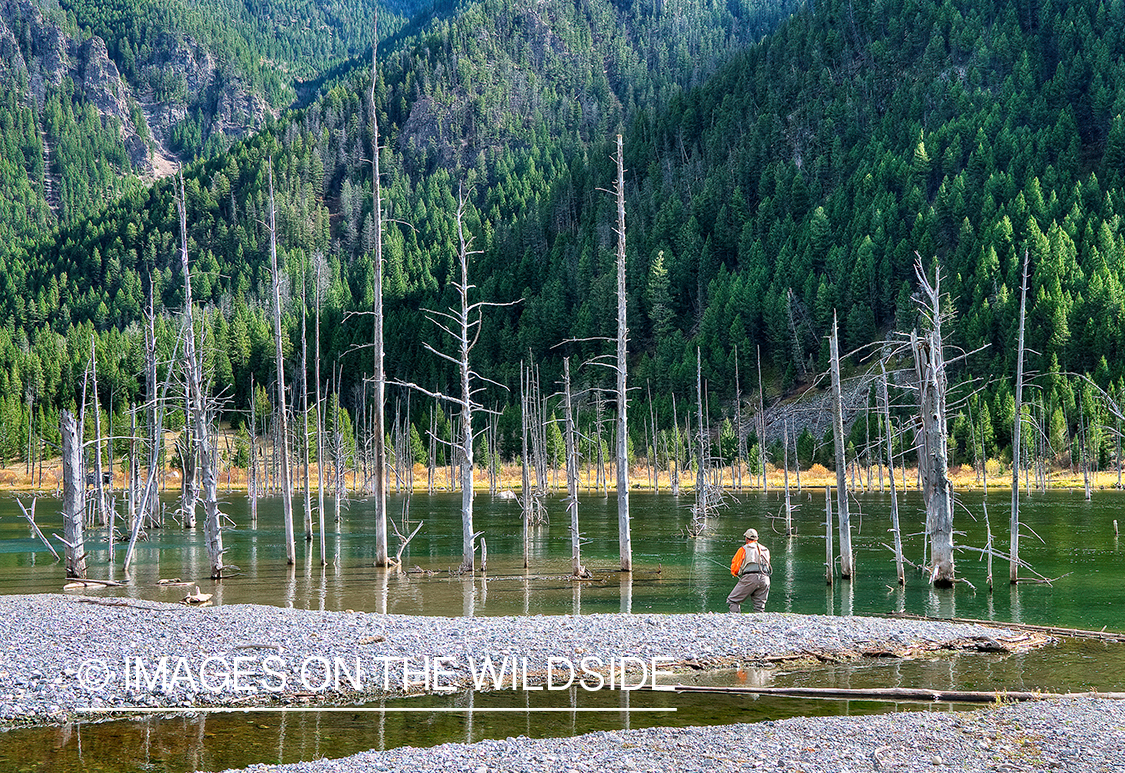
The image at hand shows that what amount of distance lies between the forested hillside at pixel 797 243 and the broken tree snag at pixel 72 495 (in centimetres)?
7059

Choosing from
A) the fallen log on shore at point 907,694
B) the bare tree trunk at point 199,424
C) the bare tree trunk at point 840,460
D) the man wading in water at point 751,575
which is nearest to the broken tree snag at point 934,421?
the bare tree trunk at point 840,460

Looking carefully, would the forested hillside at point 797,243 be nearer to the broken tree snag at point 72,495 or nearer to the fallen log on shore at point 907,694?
the broken tree snag at point 72,495

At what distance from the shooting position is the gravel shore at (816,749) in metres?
10.7

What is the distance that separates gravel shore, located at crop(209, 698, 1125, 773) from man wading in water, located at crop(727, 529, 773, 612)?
306 inches

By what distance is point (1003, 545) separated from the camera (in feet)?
135

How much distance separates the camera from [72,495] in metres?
26.8

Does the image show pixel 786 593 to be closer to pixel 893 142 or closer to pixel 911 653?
pixel 911 653

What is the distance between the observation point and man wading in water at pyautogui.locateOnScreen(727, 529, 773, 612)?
20.6 metres

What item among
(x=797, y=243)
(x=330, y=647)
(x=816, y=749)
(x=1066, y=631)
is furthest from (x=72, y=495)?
(x=797, y=243)

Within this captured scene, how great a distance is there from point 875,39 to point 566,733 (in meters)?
185

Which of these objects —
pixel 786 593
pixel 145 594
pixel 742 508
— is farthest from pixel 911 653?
pixel 742 508

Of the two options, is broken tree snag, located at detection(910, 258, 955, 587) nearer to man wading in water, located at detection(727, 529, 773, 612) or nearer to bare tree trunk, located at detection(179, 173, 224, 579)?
man wading in water, located at detection(727, 529, 773, 612)

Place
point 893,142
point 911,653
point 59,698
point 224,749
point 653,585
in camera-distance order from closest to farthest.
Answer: point 224,749 → point 59,698 → point 911,653 → point 653,585 → point 893,142
